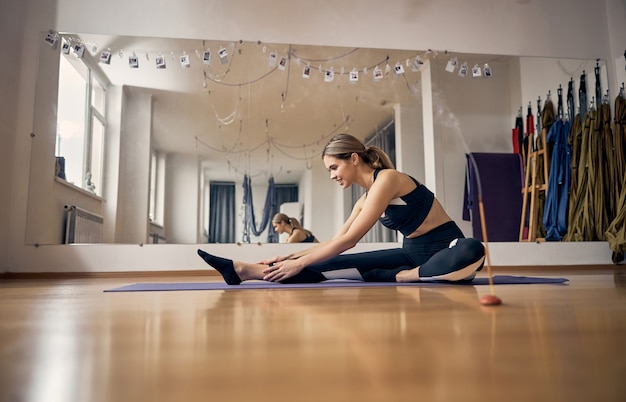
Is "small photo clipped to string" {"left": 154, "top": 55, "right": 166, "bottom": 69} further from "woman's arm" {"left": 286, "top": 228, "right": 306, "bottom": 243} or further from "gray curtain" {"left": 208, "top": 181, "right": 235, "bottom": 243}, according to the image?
"woman's arm" {"left": 286, "top": 228, "right": 306, "bottom": 243}

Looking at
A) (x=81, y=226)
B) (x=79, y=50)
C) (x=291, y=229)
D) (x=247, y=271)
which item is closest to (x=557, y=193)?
(x=291, y=229)

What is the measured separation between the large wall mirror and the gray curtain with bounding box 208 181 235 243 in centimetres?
3

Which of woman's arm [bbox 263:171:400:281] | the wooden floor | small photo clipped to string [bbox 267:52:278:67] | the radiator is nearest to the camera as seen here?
the wooden floor

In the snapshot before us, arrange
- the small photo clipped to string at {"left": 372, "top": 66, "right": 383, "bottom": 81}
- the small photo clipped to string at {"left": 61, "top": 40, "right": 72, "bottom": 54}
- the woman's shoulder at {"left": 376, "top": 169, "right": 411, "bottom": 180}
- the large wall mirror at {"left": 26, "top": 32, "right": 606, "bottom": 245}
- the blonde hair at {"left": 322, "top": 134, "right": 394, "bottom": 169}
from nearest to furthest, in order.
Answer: the woman's shoulder at {"left": 376, "top": 169, "right": 411, "bottom": 180}
the blonde hair at {"left": 322, "top": 134, "right": 394, "bottom": 169}
the large wall mirror at {"left": 26, "top": 32, "right": 606, "bottom": 245}
the small photo clipped to string at {"left": 61, "top": 40, "right": 72, "bottom": 54}
the small photo clipped to string at {"left": 372, "top": 66, "right": 383, "bottom": 81}

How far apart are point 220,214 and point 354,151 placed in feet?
6.13

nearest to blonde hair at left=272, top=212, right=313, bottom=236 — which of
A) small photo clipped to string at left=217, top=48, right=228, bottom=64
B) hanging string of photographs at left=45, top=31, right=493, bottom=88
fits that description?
hanging string of photographs at left=45, top=31, right=493, bottom=88

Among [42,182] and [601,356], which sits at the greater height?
[42,182]

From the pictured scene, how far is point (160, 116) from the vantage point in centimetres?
392

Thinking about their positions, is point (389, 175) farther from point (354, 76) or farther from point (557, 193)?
point (557, 193)

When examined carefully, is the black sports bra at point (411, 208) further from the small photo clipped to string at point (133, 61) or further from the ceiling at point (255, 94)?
the small photo clipped to string at point (133, 61)

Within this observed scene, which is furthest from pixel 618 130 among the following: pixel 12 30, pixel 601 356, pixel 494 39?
pixel 12 30

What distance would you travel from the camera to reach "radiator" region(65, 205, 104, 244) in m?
3.65

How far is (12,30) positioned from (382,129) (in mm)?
2974

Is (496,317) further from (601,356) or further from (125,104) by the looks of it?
(125,104)
